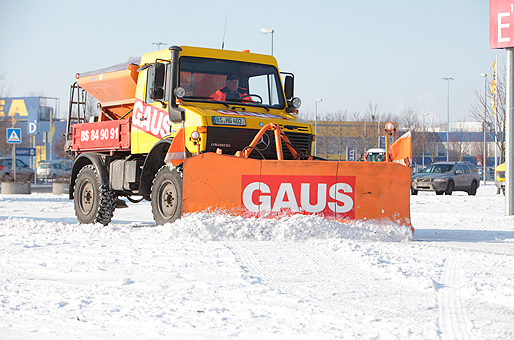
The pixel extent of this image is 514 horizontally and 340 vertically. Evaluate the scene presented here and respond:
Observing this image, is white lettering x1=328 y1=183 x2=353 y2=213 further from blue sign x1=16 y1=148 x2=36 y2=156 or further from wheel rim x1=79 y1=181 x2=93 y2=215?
blue sign x1=16 y1=148 x2=36 y2=156

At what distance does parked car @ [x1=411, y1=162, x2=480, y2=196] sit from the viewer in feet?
79.5

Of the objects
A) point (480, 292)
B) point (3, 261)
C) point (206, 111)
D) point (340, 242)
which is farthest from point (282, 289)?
point (206, 111)

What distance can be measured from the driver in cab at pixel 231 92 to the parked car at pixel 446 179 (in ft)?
55.8

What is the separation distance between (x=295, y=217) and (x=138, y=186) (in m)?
3.15

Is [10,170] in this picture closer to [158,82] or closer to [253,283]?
[158,82]

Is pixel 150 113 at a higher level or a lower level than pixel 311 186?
higher

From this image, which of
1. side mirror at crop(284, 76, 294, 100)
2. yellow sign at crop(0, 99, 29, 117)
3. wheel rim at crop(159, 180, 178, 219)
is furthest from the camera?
yellow sign at crop(0, 99, 29, 117)

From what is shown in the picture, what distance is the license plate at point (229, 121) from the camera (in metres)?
7.89

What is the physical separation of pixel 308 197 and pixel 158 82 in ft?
9.50

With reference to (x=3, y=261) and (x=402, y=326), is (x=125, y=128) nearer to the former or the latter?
(x=3, y=261)

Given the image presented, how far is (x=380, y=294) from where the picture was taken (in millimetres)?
4473

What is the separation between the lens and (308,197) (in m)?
7.46

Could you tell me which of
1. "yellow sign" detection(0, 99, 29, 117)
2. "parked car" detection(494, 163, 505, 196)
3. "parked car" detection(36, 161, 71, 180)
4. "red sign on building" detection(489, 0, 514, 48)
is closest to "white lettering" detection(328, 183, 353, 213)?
"red sign on building" detection(489, 0, 514, 48)

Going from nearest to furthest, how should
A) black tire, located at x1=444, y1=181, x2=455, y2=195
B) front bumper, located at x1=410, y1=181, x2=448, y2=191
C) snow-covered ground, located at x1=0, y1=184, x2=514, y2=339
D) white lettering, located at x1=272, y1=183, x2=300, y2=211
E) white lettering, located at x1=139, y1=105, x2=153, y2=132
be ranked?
snow-covered ground, located at x1=0, y1=184, x2=514, y2=339
white lettering, located at x1=272, y1=183, x2=300, y2=211
white lettering, located at x1=139, y1=105, x2=153, y2=132
front bumper, located at x1=410, y1=181, x2=448, y2=191
black tire, located at x1=444, y1=181, x2=455, y2=195
